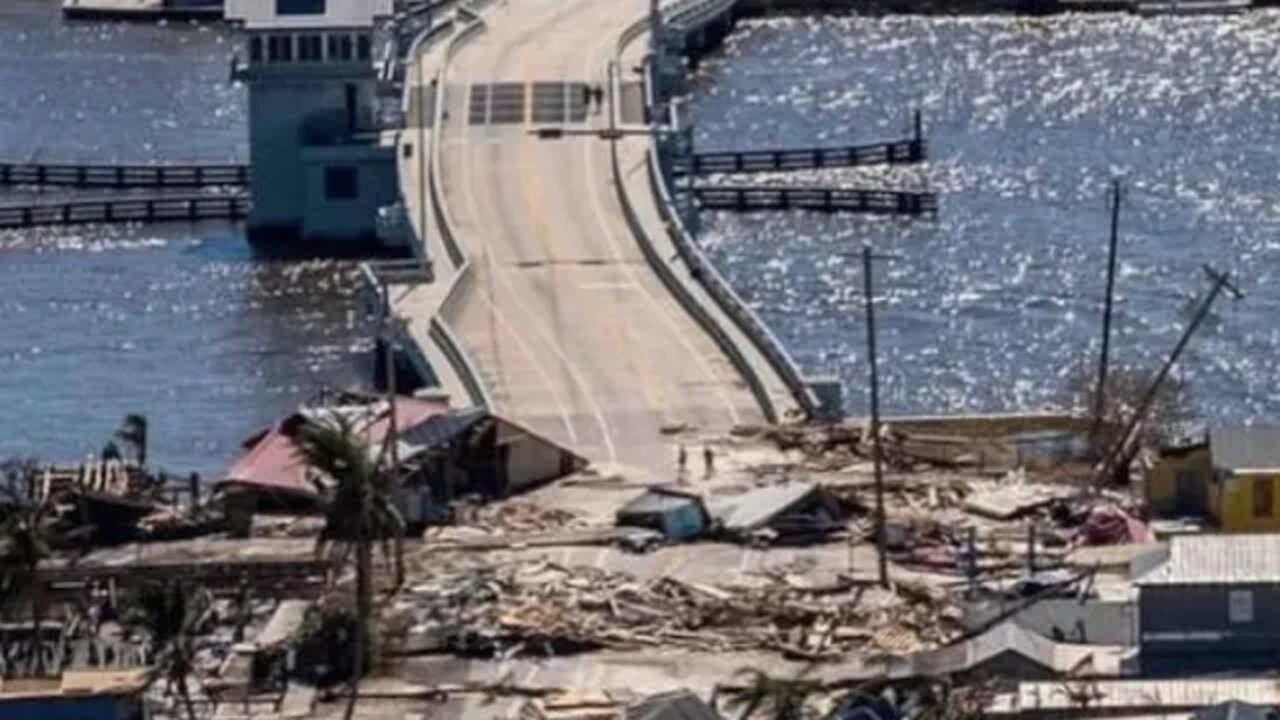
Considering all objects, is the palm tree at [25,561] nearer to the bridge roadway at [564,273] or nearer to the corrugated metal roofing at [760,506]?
the corrugated metal roofing at [760,506]

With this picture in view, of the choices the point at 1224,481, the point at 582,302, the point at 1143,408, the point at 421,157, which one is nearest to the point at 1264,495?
the point at 1224,481

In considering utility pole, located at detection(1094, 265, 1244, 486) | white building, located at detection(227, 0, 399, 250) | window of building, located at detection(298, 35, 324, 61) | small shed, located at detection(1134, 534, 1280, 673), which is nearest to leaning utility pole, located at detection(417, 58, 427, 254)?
white building, located at detection(227, 0, 399, 250)

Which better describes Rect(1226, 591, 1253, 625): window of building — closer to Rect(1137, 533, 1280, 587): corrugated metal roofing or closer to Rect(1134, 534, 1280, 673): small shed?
Rect(1134, 534, 1280, 673): small shed

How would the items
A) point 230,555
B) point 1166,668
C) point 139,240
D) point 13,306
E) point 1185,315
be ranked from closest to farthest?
point 1166,668
point 230,555
point 1185,315
point 13,306
point 139,240

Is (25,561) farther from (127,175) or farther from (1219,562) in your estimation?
(127,175)

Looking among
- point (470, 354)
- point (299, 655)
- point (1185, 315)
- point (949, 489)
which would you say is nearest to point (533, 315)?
point (470, 354)

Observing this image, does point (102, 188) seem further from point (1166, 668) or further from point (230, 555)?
point (1166, 668)
